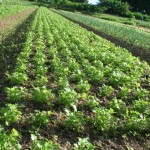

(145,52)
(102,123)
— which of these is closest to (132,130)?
(102,123)

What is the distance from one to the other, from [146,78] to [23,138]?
6.05 meters

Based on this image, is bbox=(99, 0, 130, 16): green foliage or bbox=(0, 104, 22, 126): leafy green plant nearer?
bbox=(0, 104, 22, 126): leafy green plant

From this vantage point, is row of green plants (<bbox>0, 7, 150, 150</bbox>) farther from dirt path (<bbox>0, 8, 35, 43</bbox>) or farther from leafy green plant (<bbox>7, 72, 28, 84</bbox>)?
dirt path (<bbox>0, 8, 35, 43</bbox>)

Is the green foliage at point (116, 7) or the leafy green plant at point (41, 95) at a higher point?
the leafy green plant at point (41, 95)

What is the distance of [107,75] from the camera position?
→ 399 inches

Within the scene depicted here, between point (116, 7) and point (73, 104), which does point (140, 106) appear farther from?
point (116, 7)

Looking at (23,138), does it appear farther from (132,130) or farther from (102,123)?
(132,130)

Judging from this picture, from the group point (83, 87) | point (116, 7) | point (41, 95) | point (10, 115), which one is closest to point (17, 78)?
point (41, 95)

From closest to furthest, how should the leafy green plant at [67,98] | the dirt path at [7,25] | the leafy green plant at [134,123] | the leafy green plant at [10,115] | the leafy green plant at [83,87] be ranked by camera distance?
the leafy green plant at [10,115] < the leafy green plant at [134,123] < the leafy green plant at [67,98] < the leafy green plant at [83,87] < the dirt path at [7,25]

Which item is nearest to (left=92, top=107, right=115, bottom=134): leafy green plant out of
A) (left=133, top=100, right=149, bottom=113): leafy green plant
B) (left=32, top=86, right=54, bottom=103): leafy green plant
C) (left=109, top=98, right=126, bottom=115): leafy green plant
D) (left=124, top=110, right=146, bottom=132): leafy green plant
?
(left=124, top=110, right=146, bottom=132): leafy green plant

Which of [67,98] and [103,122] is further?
[67,98]

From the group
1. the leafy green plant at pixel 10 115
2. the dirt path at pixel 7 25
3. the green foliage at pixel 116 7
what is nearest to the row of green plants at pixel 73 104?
the leafy green plant at pixel 10 115

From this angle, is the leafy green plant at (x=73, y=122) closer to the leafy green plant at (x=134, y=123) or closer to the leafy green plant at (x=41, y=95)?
the leafy green plant at (x=134, y=123)

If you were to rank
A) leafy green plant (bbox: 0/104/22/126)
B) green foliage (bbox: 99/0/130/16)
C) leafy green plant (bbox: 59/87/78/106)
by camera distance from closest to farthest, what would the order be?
1. leafy green plant (bbox: 0/104/22/126)
2. leafy green plant (bbox: 59/87/78/106)
3. green foliage (bbox: 99/0/130/16)
